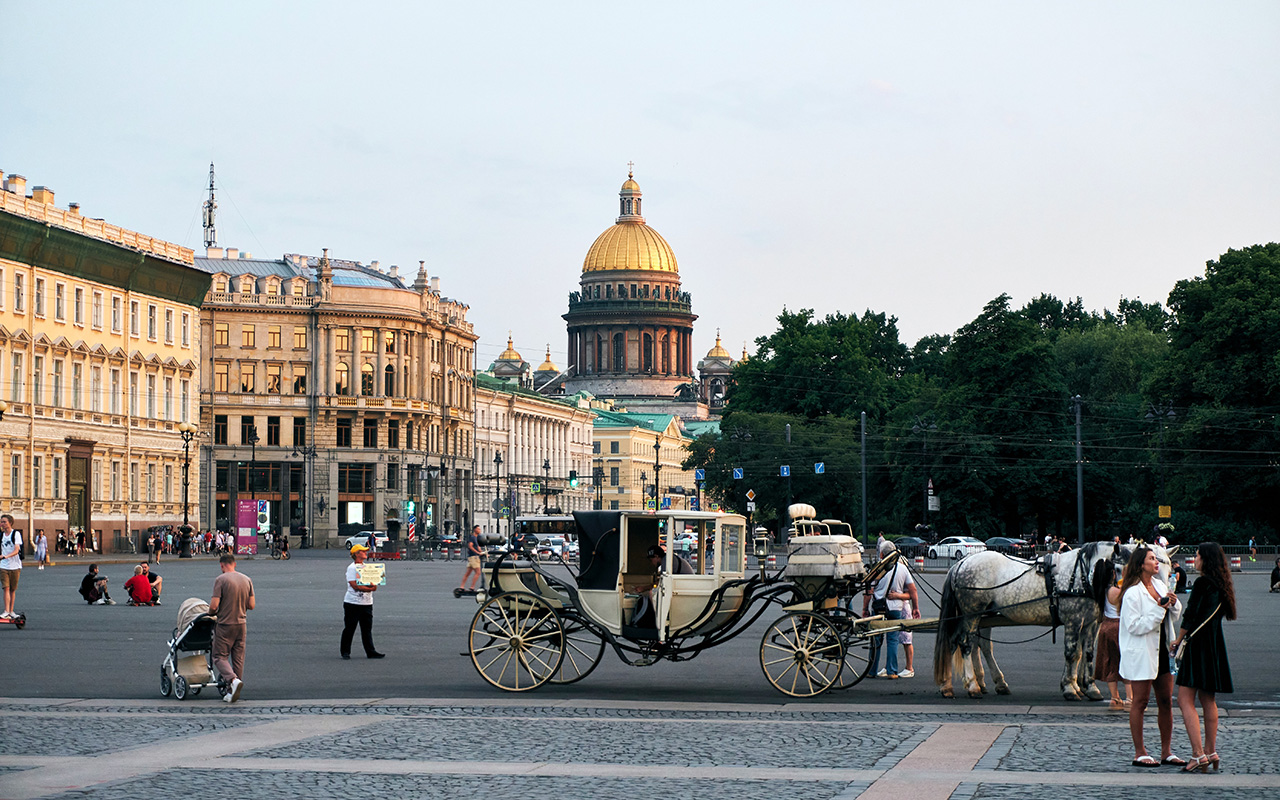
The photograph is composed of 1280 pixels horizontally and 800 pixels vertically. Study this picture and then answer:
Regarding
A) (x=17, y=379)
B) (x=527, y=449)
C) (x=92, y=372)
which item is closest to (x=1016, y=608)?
(x=17, y=379)

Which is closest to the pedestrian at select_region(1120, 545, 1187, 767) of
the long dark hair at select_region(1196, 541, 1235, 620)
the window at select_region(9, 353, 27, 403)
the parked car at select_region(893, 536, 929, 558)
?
the long dark hair at select_region(1196, 541, 1235, 620)

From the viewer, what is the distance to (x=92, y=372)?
7706 centimetres

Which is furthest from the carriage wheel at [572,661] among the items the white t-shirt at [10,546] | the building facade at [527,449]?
the building facade at [527,449]

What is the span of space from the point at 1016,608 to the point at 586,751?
20.8 ft

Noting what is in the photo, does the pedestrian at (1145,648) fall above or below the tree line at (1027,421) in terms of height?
below

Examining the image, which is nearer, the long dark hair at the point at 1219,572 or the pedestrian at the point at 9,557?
the long dark hair at the point at 1219,572

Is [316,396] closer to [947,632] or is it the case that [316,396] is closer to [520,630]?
[520,630]

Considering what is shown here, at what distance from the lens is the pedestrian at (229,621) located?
17484 mm

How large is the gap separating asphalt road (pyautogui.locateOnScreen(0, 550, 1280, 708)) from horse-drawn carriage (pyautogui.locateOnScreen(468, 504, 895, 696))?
48 cm

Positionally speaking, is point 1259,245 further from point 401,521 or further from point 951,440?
point 401,521

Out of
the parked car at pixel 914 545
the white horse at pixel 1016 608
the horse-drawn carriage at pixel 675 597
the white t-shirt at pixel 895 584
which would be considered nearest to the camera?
the white horse at pixel 1016 608

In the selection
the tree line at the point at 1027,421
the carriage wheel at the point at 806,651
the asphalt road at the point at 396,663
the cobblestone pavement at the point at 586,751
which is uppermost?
the tree line at the point at 1027,421

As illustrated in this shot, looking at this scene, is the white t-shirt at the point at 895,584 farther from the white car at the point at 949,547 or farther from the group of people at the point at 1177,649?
the white car at the point at 949,547

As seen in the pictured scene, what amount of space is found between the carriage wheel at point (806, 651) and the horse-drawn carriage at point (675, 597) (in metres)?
0.01
